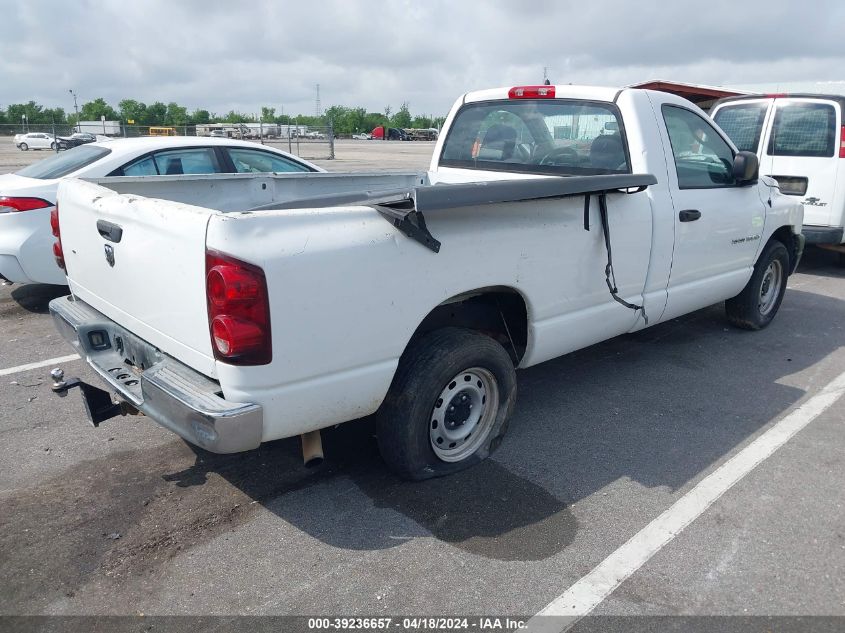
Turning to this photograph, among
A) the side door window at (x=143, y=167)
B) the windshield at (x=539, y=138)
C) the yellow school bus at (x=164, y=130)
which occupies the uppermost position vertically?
the yellow school bus at (x=164, y=130)

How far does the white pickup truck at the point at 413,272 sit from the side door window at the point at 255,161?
6.96 ft

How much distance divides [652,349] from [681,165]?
167cm

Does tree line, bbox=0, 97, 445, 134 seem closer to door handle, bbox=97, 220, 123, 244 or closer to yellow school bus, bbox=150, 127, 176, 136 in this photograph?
yellow school bus, bbox=150, 127, 176, 136

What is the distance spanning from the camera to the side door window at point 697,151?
4559mm

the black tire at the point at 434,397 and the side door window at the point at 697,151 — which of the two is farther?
the side door window at the point at 697,151

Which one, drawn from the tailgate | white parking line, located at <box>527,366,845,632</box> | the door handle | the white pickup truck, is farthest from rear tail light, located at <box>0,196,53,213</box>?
white parking line, located at <box>527,366,845,632</box>

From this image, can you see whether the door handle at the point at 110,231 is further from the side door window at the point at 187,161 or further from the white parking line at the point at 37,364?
the side door window at the point at 187,161

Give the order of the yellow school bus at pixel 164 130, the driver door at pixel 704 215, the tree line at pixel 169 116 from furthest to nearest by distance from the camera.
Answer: the tree line at pixel 169 116, the yellow school bus at pixel 164 130, the driver door at pixel 704 215

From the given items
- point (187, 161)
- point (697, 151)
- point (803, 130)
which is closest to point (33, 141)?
point (187, 161)

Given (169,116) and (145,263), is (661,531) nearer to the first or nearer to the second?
(145,263)

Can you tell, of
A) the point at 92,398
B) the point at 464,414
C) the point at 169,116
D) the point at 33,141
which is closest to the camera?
the point at 92,398

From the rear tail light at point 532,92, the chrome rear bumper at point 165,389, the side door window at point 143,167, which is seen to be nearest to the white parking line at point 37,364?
the chrome rear bumper at point 165,389

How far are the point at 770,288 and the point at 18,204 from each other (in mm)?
6836

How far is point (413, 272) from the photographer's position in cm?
295
